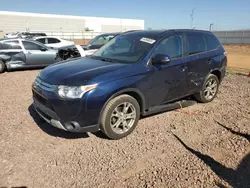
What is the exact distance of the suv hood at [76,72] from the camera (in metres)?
3.31

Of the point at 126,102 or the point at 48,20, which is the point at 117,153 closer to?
the point at 126,102

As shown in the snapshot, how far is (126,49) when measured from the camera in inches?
172

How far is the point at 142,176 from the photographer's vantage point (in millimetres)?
2834

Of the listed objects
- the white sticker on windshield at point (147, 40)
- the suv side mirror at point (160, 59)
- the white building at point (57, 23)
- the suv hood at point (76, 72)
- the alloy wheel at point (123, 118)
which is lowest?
the alloy wheel at point (123, 118)

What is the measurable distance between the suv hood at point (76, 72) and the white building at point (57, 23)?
54.5m

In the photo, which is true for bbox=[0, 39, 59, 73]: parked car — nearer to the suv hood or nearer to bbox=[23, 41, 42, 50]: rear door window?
bbox=[23, 41, 42, 50]: rear door window

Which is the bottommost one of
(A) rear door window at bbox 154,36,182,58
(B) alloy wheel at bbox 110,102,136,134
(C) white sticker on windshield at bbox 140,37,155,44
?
(B) alloy wheel at bbox 110,102,136,134

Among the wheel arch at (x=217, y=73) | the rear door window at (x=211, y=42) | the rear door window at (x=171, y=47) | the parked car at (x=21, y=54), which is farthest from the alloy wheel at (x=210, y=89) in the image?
the parked car at (x=21, y=54)

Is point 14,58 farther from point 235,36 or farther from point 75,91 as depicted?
point 235,36

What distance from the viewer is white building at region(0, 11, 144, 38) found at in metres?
52.7

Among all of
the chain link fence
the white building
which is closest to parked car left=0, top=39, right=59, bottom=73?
the chain link fence

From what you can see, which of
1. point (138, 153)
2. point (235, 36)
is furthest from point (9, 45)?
point (235, 36)

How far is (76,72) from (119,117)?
99 cm

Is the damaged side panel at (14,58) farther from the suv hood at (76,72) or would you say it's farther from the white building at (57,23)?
the white building at (57,23)
